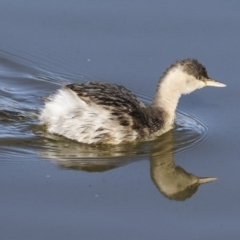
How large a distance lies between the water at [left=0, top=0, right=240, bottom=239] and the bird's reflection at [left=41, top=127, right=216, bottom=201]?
1cm

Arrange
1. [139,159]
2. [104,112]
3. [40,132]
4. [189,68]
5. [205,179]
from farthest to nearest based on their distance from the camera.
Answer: [189,68]
[40,132]
[104,112]
[139,159]
[205,179]

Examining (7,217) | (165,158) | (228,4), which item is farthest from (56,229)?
(228,4)

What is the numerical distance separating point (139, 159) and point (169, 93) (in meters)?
0.97

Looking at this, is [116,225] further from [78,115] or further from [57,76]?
[57,76]

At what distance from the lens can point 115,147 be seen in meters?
8.09

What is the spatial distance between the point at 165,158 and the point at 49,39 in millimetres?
2462

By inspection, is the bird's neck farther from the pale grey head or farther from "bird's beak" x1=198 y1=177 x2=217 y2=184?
"bird's beak" x1=198 y1=177 x2=217 y2=184

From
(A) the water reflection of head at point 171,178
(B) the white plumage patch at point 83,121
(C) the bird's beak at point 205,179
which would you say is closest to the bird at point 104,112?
(B) the white plumage patch at point 83,121

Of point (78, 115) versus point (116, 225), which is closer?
point (116, 225)

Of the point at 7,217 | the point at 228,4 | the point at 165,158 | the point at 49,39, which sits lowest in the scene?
the point at 7,217

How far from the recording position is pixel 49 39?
9.61 m

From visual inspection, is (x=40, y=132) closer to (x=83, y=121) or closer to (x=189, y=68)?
(x=83, y=121)

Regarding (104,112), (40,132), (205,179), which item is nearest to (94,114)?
(104,112)

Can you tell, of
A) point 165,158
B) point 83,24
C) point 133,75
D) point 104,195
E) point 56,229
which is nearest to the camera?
point 56,229
